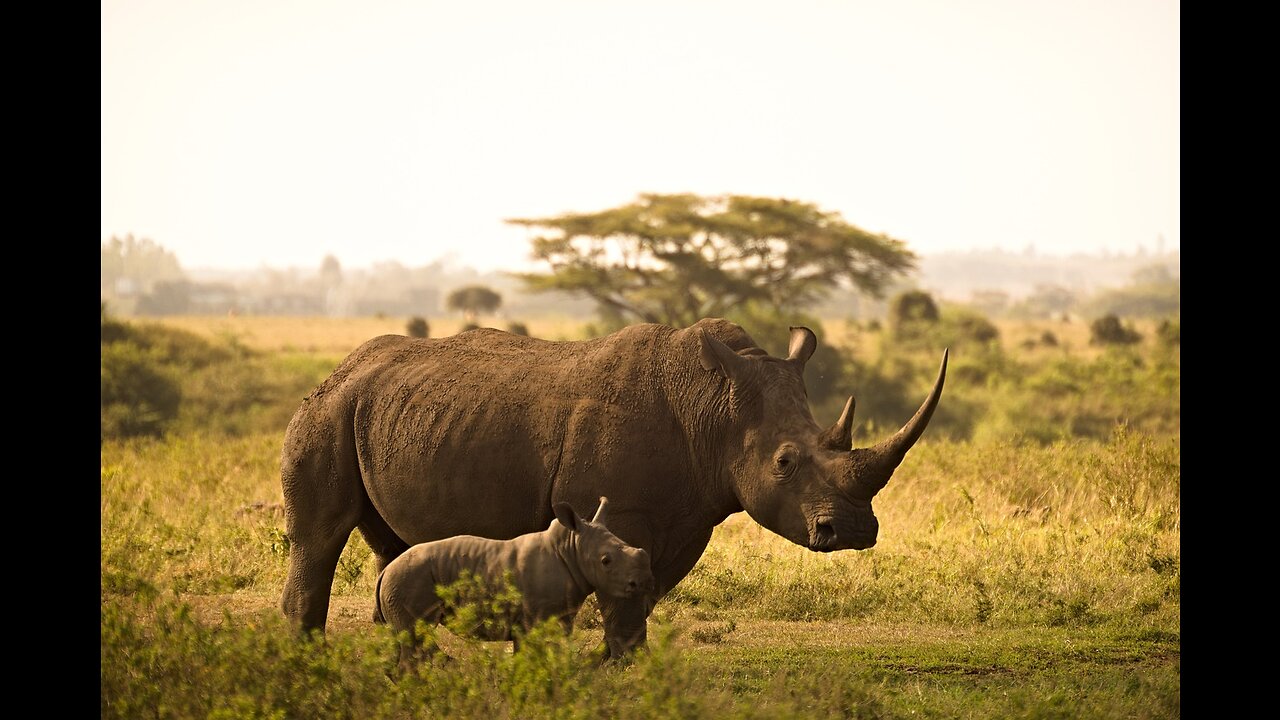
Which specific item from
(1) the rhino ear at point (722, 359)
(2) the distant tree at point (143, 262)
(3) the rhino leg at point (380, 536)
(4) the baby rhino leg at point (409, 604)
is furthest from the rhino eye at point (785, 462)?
(2) the distant tree at point (143, 262)

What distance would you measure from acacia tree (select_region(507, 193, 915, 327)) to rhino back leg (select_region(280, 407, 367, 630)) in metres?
26.1

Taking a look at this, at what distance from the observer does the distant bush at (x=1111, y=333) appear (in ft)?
140

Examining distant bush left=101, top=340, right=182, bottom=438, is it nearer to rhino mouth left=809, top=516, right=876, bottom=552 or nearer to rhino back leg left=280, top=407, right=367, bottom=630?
rhino back leg left=280, top=407, right=367, bottom=630

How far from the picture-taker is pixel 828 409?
29.9 m

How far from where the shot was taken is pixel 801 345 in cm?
827

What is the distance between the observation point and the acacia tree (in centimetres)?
3494

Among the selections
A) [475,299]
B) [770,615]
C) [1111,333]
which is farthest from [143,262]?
[770,615]

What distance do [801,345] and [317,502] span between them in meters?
2.76

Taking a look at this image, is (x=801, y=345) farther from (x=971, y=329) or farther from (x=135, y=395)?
(x=971, y=329)

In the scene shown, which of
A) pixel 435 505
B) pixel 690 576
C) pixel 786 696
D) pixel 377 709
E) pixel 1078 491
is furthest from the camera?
pixel 1078 491

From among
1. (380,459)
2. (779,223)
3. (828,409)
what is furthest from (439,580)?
(779,223)

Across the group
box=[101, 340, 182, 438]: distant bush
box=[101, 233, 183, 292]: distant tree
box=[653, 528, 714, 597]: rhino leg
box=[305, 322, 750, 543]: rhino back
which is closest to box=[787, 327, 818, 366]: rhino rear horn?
box=[305, 322, 750, 543]: rhino back

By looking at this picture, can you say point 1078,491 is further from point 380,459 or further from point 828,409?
point 828,409

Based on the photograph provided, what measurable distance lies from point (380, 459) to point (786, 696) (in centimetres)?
251
